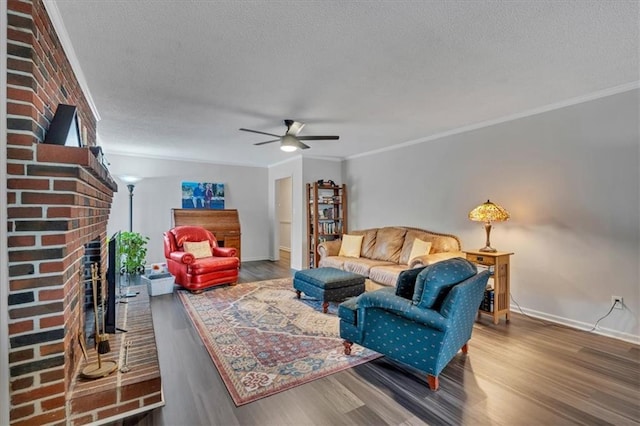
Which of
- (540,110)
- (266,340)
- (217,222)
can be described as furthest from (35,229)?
(217,222)

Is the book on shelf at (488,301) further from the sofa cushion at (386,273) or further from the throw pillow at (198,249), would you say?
the throw pillow at (198,249)

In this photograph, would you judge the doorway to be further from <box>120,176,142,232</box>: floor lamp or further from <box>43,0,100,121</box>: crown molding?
<box>43,0,100,121</box>: crown molding

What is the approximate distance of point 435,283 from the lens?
210 cm

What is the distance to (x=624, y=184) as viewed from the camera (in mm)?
2936

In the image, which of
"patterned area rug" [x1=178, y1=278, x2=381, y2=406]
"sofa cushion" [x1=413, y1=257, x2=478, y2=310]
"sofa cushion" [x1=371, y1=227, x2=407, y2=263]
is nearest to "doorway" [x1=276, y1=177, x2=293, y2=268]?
"sofa cushion" [x1=371, y1=227, x2=407, y2=263]

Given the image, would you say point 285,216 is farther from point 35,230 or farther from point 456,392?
point 35,230

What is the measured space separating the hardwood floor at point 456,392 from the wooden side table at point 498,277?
1.81 ft

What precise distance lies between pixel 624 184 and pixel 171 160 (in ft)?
23.1

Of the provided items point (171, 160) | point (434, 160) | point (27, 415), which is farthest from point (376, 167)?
point (27, 415)

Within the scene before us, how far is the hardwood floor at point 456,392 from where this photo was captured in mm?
1867

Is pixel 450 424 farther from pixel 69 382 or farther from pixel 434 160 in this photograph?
pixel 434 160

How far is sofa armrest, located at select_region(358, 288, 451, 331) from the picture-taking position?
2.06 metres

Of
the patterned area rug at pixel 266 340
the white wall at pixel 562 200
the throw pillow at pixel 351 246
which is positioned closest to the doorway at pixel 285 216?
the throw pillow at pixel 351 246

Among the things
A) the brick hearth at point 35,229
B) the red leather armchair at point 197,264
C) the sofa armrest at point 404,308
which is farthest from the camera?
the red leather armchair at point 197,264
